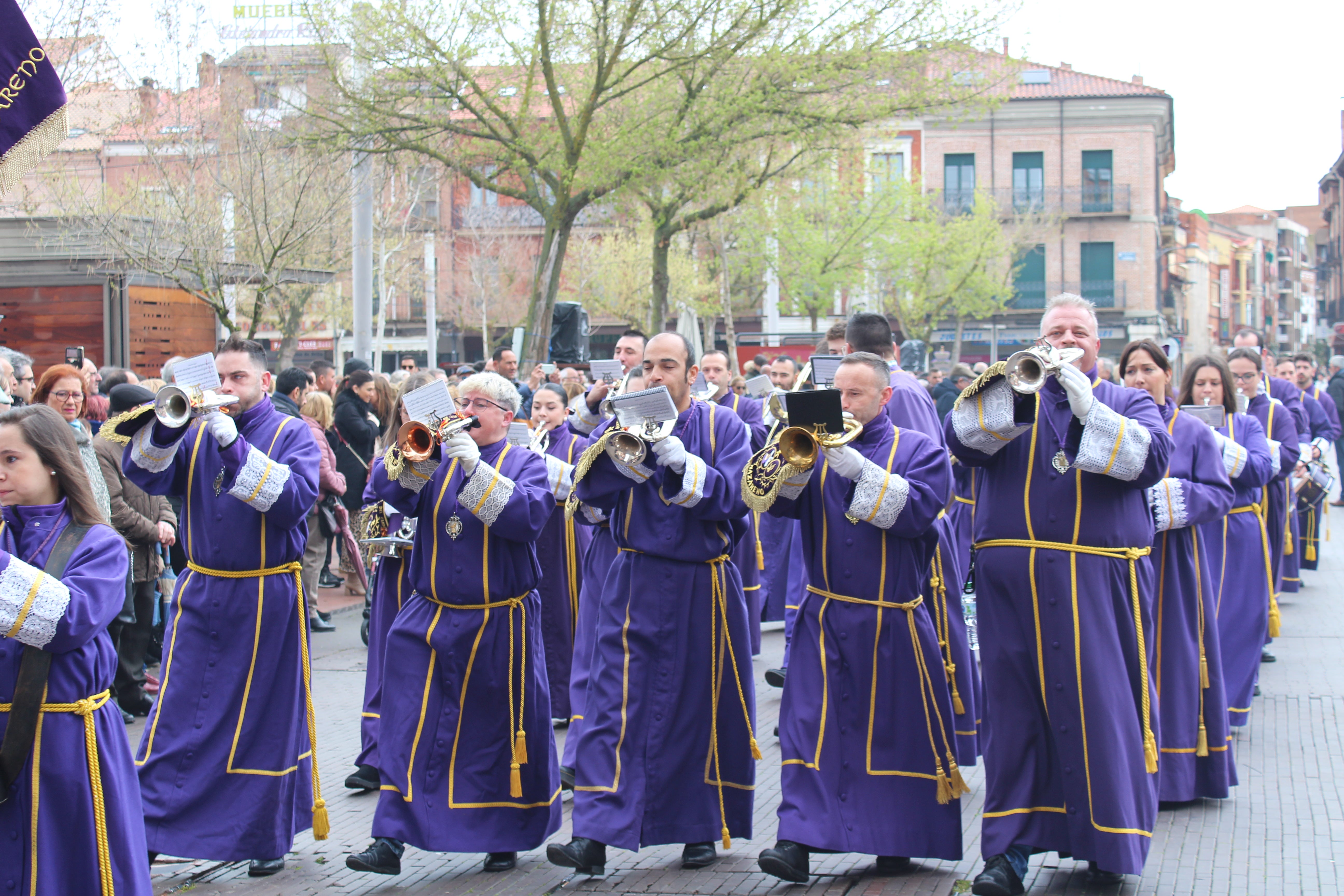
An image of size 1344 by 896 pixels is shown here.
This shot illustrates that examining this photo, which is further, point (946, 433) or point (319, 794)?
point (319, 794)

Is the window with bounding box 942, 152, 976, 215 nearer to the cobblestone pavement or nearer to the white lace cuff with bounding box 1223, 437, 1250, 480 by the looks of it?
the white lace cuff with bounding box 1223, 437, 1250, 480

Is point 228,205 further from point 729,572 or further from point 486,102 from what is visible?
point 729,572

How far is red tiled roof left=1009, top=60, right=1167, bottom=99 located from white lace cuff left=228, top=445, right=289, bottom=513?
44034mm

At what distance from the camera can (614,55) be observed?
1530 centimetres

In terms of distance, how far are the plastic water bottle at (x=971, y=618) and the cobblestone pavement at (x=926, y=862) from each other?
2.10 feet

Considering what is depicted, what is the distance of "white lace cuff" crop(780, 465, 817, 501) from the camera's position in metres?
4.69

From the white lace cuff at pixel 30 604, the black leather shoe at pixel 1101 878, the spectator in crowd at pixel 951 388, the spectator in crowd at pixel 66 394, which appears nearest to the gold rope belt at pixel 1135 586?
the black leather shoe at pixel 1101 878

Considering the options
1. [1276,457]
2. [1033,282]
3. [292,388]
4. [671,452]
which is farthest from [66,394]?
[1033,282]

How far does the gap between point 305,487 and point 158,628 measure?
401cm

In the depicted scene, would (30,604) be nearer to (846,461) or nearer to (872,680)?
(846,461)

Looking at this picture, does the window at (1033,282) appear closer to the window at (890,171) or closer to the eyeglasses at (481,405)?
the window at (890,171)

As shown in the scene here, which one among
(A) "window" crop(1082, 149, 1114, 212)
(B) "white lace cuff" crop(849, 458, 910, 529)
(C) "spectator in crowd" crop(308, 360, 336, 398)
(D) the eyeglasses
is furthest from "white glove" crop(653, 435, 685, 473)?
(A) "window" crop(1082, 149, 1114, 212)

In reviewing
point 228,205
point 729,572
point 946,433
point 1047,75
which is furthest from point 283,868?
point 1047,75

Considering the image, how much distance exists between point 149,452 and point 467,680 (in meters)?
1.46
